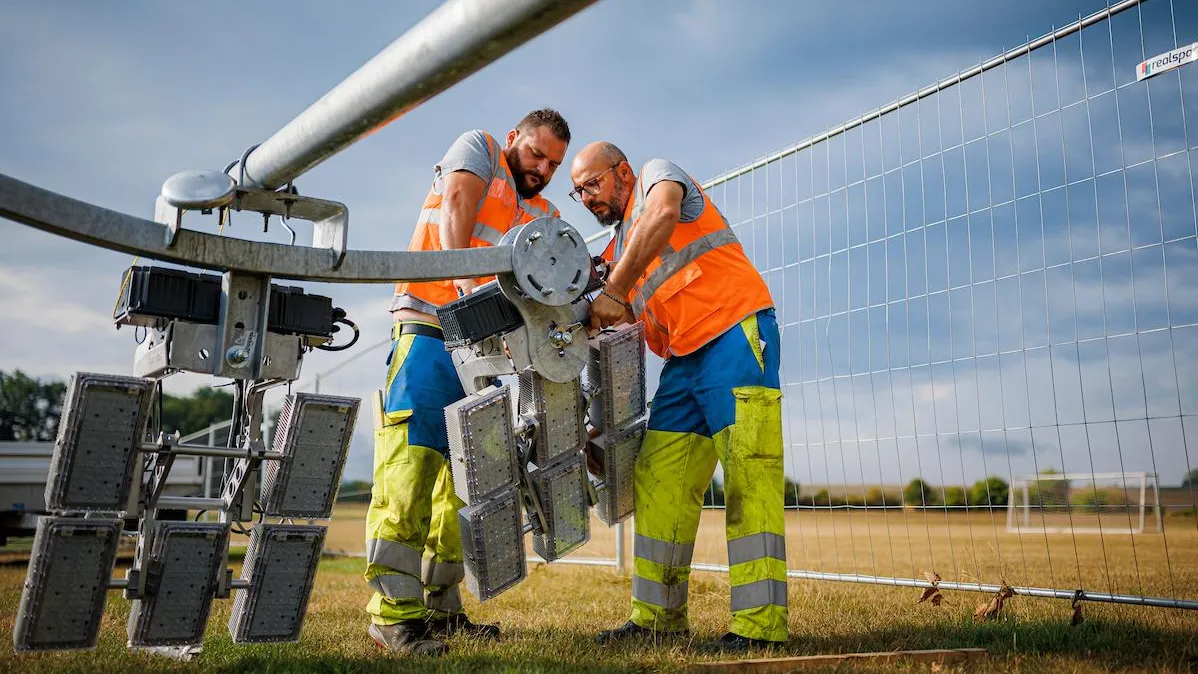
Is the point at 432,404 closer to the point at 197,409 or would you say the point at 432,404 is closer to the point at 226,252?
the point at 226,252

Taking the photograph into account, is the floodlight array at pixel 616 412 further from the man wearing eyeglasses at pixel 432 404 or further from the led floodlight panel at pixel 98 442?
the led floodlight panel at pixel 98 442

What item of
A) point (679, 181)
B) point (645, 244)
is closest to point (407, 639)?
point (645, 244)

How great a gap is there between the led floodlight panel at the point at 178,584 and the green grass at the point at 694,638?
33 cm

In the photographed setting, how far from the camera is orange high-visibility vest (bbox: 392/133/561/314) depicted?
407 cm

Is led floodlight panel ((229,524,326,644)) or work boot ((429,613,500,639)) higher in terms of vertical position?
led floodlight panel ((229,524,326,644))

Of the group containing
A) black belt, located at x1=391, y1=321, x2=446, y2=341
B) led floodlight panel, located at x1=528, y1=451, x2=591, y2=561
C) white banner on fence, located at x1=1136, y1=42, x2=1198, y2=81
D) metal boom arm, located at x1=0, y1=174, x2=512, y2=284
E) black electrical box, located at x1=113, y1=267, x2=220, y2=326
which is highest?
white banner on fence, located at x1=1136, y1=42, x2=1198, y2=81

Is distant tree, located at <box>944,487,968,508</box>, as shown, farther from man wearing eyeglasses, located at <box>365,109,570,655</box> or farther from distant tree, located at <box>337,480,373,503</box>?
distant tree, located at <box>337,480,373,503</box>

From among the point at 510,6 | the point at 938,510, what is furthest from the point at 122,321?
the point at 938,510

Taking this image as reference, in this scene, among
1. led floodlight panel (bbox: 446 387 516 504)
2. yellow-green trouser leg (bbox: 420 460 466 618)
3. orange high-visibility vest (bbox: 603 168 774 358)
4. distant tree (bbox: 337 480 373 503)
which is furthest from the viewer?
distant tree (bbox: 337 480 373 503)

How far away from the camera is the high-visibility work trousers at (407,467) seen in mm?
3807

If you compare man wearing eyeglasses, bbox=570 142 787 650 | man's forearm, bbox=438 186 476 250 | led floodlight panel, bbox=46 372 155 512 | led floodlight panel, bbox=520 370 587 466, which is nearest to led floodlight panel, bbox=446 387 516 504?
led floodlight panel, bbox=520 370 587 466

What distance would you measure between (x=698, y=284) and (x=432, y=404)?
1.24 metres

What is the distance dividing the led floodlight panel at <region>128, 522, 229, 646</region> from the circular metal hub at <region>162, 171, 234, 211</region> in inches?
40.2

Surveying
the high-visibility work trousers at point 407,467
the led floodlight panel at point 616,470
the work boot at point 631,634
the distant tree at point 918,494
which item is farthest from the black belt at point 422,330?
the distant tree at point 918,494
